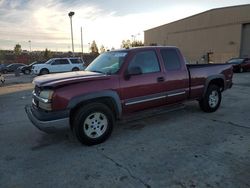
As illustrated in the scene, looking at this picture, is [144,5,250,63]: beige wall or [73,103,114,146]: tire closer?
[73,103,114,146]: tire

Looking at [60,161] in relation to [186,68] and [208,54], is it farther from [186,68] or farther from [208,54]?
[208,54]

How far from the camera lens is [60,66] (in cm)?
2428

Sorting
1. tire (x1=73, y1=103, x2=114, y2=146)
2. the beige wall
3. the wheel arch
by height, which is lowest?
tire (x1=73, y1=103, x2=114, y2=146)

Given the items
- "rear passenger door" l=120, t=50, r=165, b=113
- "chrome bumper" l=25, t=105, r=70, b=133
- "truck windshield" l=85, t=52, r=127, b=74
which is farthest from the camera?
"truck windshield" l=85, t=52, r=127, b=74

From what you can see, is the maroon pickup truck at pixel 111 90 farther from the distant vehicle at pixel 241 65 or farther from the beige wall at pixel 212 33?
the beige wall at pixel 212 33

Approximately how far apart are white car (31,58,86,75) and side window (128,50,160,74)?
1876 centimetres

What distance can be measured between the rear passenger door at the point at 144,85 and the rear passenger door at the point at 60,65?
65.1 feet

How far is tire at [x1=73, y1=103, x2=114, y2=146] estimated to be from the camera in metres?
4.52

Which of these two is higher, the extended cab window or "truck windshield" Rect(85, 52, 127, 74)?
"truck windshield" Rect(85, 52, 127, 74)

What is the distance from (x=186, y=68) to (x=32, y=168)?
426 cm

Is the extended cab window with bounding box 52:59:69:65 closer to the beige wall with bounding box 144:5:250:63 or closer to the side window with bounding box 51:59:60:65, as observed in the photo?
the side window with bounding box 51:59:60:65

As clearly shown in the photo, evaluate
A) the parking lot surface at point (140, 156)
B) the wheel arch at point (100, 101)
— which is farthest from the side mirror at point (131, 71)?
the parking lot surface at point (140, 156)

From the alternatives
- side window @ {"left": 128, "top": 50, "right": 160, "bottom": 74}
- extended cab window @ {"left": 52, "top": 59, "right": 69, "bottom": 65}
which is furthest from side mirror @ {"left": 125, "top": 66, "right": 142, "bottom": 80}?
extended cab window @ {"left": 52, "top": 59, "right": 69, "bottom": 65}

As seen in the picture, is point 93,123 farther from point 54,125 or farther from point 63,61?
point 63,61
